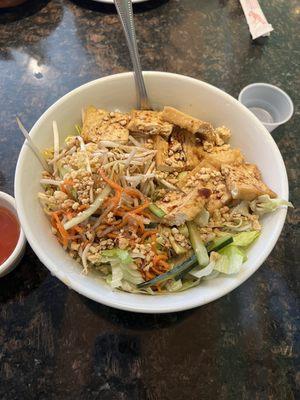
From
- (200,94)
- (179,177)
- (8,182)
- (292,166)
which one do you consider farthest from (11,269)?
(292,166)

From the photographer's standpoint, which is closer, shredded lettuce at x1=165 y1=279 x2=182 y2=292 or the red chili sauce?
shredded lettuce at x1=165 y1=279 x2=182 y2=292

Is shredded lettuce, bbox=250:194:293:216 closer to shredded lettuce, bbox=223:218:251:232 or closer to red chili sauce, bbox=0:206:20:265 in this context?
shredded lettuce, bbox=223:218:251:232

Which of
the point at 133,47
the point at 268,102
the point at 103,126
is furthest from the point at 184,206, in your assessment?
the point at 268,102

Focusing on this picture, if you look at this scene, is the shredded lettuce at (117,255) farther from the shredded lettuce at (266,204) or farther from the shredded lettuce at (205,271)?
the shredded lettuce at (266,204)

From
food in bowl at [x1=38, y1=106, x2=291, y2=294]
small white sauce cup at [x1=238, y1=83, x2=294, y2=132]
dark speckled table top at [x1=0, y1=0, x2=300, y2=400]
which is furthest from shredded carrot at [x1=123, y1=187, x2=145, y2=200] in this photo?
small white sauce cup at [x1=238, y1=83, x2=294, y2=132]

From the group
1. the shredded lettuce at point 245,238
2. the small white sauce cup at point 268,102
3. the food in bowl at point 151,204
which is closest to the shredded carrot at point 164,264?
the food in bowl at point 151,204

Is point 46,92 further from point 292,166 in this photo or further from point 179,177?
point 292,166
